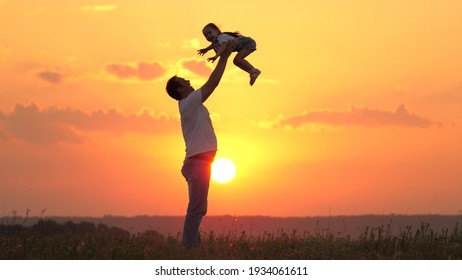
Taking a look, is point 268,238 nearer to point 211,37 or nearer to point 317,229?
point 317,229

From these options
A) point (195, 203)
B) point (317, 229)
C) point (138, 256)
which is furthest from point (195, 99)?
point (317, 229)

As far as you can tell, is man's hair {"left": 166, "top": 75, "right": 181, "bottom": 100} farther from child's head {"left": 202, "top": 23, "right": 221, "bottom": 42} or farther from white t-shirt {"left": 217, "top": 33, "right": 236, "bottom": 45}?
child's head {"left": 202, "top": 23, "right": 221, "bottom": 42}

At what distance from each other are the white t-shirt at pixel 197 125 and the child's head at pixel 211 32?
2255 millimetres

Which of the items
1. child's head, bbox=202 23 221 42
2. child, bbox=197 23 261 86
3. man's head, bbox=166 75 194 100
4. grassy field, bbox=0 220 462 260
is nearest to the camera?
grassy field, bbox=0 220 462 260

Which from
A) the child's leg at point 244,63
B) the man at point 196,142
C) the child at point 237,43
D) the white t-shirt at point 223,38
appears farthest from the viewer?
the child's leg at point 244,63

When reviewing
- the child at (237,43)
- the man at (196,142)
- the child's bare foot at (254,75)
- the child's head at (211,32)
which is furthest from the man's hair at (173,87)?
the child's bare foot at (254,75)

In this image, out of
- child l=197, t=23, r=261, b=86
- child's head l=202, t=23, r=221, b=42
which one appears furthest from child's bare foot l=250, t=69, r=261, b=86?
child's head l=202, t=23, r=221, b=42

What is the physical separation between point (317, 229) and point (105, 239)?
13.3 feet

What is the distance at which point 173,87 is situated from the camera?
14844mm

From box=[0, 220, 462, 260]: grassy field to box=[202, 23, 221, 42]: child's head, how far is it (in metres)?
3.78

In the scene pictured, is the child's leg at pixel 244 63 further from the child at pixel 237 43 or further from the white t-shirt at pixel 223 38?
the white t-shirt at pixel 223 38

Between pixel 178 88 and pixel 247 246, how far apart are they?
3081 mm

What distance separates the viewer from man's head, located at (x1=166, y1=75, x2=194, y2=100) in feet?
48.7

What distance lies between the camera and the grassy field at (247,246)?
1434 centimetres
